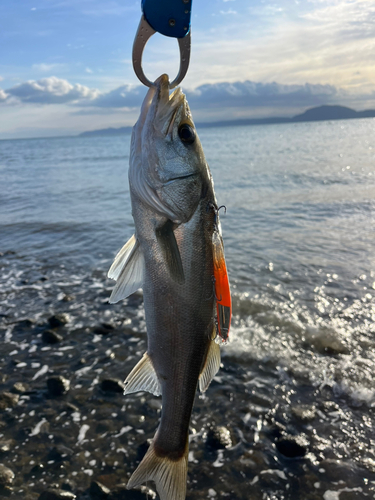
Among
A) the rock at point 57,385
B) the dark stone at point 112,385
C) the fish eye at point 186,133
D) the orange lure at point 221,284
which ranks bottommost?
the dark stone at point 112,385

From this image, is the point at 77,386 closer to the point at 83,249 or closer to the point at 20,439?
the point at 20,439

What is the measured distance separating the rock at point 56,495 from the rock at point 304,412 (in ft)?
10.2

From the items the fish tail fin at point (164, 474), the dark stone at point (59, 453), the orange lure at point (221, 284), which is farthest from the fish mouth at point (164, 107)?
the dark stone at point (59, 453)

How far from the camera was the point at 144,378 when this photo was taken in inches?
111

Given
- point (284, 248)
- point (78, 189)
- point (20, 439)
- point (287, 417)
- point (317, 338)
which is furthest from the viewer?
point (78, 189)

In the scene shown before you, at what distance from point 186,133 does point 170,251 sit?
775 millimetres

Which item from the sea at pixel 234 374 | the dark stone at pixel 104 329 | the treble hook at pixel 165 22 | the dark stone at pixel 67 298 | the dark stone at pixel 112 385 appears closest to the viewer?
the treble hook at pixel 165 22

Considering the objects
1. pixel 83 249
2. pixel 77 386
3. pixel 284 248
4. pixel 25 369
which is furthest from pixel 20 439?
pixel 284 248

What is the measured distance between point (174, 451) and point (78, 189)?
86.4 feet

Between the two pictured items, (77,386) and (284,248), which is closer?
(77,386)

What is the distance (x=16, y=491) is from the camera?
13.6 ft

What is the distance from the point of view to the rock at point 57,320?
7.66 m

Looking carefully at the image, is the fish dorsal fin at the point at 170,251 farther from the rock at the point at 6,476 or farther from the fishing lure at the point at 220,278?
the rock at the point at 6,476

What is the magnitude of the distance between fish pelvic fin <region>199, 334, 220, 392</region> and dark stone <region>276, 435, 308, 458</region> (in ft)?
8.76
